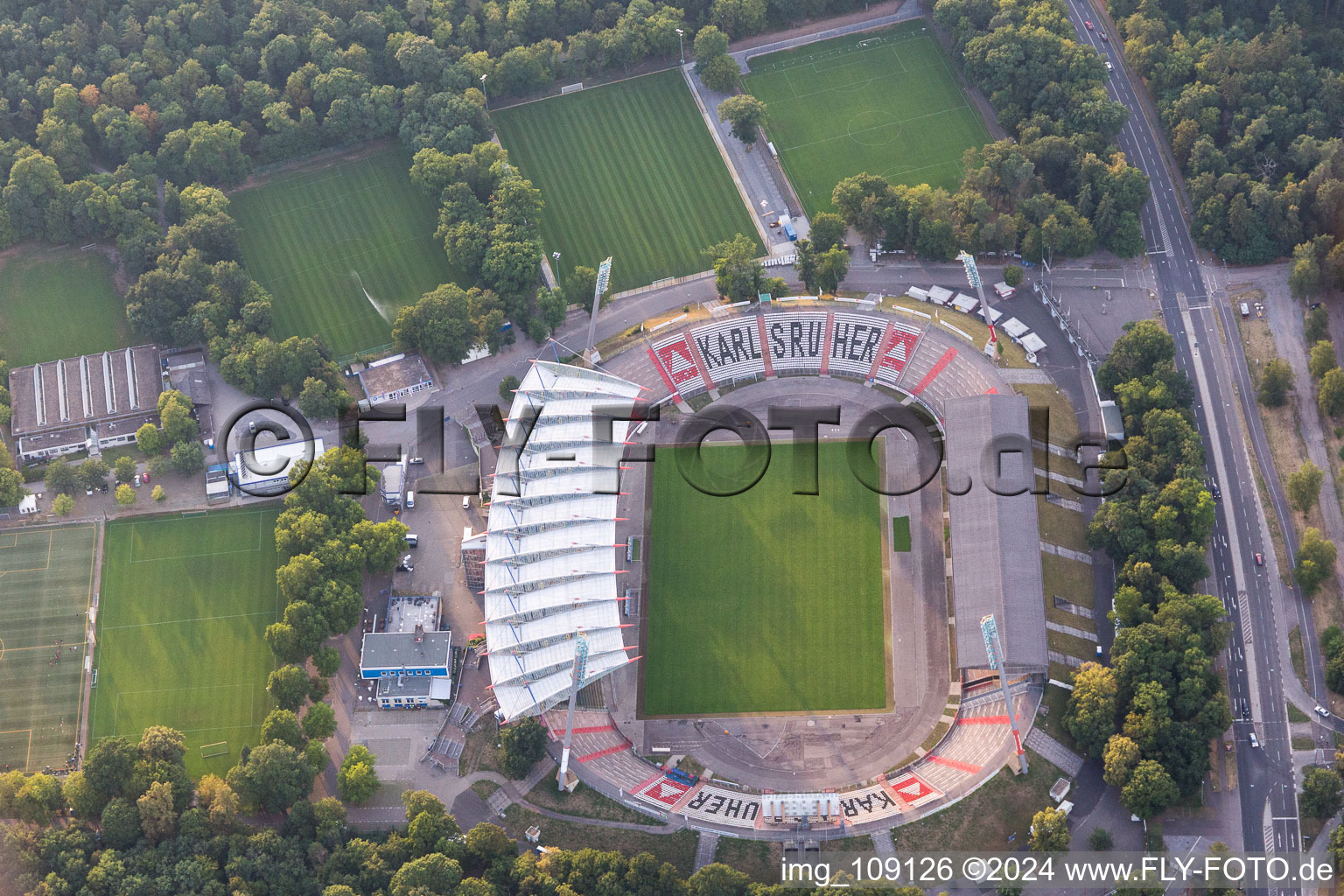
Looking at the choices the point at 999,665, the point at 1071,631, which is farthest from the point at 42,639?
the point at 1071,631

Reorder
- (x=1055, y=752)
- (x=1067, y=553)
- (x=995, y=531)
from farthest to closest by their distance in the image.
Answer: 1. (x=1067, y=553)
2. (x=995, y=531)
3. (x=1055, y=752)

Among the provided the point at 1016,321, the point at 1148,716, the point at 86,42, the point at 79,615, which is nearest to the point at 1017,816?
the point at 1148,716

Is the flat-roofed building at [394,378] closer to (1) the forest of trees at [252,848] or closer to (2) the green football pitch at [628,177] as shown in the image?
(2) the green football pitch at [628,177]

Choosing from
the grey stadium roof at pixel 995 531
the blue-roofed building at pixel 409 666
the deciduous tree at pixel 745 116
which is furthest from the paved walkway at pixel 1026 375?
the blue-roofed building at pixel 409 666

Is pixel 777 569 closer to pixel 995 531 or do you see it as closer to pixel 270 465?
pixel 995 531

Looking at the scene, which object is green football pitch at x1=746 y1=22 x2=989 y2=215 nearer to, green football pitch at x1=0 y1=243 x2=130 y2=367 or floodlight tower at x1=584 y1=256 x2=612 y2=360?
floodlight tower at x1=584 y1=256 x2=612 y2=360

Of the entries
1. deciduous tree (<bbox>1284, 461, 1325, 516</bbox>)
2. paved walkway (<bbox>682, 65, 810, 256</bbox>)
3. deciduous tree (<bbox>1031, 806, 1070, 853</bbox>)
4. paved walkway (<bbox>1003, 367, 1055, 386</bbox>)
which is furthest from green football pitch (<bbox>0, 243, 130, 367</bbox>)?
deciduous tree (<bbox>1284, 461, 1325, 516</bbox>)
